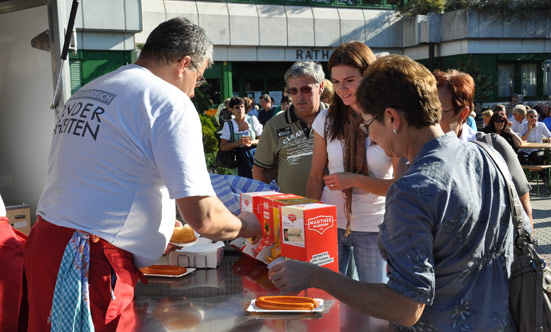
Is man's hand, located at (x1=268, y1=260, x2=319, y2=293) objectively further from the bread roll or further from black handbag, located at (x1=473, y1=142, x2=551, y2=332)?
the bread roll

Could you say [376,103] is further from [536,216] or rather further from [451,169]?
[536,216]

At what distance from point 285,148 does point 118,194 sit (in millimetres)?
1806

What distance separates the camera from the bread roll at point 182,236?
260 centimetres

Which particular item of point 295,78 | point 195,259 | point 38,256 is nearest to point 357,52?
point 295,78

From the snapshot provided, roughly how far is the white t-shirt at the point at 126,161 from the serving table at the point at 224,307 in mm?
316

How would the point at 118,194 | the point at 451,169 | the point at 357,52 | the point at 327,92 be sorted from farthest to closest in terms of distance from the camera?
the point at 327,92 < the point at 357,52 < the point at 118,194 < the point at 451,169

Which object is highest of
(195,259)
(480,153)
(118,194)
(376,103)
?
(376,103)

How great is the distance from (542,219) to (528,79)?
42.1ft

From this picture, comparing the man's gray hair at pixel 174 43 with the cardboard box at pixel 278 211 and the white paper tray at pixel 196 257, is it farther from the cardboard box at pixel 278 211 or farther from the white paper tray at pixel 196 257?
the white paper tray at pixel 196 257

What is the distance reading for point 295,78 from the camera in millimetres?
3455

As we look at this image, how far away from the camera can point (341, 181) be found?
8.71ft

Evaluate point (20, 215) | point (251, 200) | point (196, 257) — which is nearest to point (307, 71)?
point (251, 200)

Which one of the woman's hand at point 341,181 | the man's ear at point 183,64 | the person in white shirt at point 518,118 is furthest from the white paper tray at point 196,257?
the person in white shirt at point 518,118

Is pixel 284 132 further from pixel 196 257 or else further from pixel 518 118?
pixel 518 118
